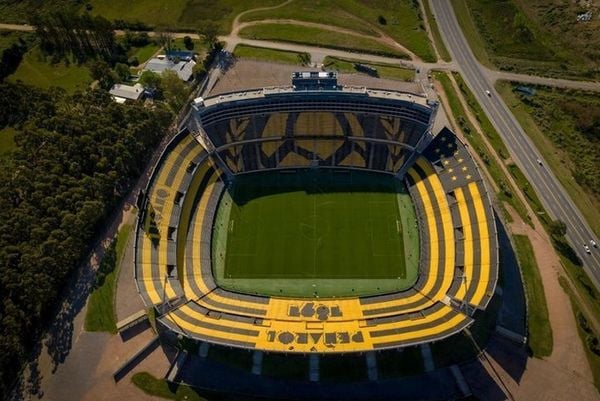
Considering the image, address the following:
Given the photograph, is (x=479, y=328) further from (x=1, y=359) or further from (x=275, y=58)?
(x=275, y=58)

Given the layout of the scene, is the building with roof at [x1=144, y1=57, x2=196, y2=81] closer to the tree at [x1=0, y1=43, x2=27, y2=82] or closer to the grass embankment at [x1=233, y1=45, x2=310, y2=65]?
the grass embankment at [x1=233, y1=45, x2=310, y2=65]

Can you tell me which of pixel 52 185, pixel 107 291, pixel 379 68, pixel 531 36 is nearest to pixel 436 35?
pixel 379 68

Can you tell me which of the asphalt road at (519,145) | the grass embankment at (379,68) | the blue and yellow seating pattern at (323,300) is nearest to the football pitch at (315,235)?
the blue and yellow seating pattern at (323,300)

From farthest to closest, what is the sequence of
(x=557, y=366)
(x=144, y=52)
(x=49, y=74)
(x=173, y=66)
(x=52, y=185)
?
(x=144, y=52), (x=49, y=74), (x=173, y=66), (x=52, y=185), (x=557, y=366)

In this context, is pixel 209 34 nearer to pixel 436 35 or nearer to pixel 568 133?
pixel 436 35

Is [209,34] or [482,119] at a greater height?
[209,34]

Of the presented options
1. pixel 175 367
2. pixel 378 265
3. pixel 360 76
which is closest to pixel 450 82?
pixel 360 76
